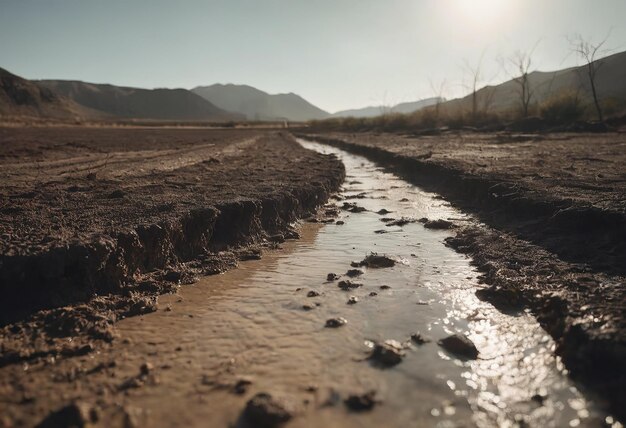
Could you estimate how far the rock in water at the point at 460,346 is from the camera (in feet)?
9.95

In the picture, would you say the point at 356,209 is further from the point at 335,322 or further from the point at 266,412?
the point at 266,412

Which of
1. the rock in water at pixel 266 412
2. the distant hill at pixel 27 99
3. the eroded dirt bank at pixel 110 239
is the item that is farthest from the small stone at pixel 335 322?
the distant hill at pixel 27 99

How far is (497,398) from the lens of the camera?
8.40 feet

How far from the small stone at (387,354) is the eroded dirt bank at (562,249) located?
109cm

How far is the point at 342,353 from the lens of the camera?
3.05m

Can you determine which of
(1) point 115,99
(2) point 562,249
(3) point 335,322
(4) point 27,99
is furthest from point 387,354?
(1) point 115,99

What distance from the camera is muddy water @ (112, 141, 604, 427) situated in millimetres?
2436

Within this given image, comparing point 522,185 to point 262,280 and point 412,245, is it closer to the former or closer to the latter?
point 412,245

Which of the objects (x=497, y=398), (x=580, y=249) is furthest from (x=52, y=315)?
(x=580, y=249)

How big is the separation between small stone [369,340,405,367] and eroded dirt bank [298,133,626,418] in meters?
Result: 1.09

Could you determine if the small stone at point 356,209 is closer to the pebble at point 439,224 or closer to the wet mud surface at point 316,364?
the pebble at point 439,224

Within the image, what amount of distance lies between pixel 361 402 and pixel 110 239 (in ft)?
8.85

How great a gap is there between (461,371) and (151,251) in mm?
3097

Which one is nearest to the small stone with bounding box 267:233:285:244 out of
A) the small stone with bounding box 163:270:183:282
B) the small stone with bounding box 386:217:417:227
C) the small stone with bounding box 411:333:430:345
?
the small stone with bounding box 163:270:183:282
